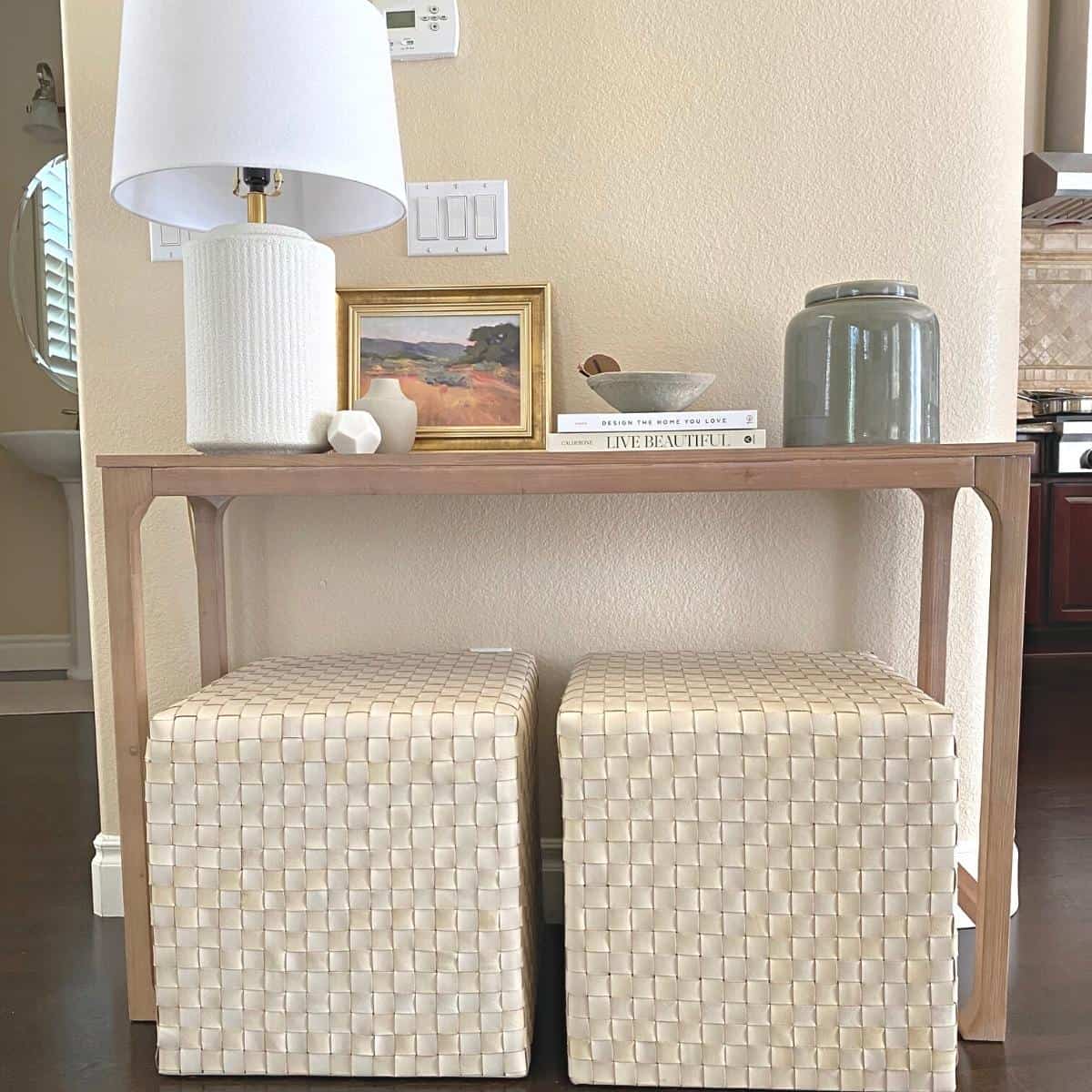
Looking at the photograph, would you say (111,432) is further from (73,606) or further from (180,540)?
(73,606)

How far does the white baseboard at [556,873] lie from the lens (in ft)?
5.36

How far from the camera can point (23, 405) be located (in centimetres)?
367

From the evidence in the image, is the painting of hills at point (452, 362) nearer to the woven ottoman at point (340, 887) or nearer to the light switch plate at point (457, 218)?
the light switch plate at point (457, 218)

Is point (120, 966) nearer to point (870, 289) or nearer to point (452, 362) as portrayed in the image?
point (452, 362)

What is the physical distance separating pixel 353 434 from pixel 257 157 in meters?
0.35

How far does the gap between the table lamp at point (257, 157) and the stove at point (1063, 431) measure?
2833 millimetres

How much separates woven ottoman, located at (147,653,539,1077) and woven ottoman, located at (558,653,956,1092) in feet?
0.32

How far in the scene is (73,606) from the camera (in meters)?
3.55

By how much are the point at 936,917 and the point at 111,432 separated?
1.42 meters

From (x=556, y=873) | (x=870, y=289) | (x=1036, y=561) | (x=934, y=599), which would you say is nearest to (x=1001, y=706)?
(x=934, y=599)

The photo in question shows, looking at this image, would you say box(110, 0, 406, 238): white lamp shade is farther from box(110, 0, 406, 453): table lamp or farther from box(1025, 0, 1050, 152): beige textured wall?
box(1025, 0, 1050, 152): beige textured wall

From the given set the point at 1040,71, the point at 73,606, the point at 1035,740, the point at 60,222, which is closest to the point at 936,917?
the point at 1035,740

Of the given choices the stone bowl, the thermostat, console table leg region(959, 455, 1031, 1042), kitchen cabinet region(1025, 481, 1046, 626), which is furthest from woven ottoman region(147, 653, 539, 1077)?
kitchen cabinet region(1025, 481, 1046, 626)

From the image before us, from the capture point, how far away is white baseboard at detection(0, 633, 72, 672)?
143 inches
